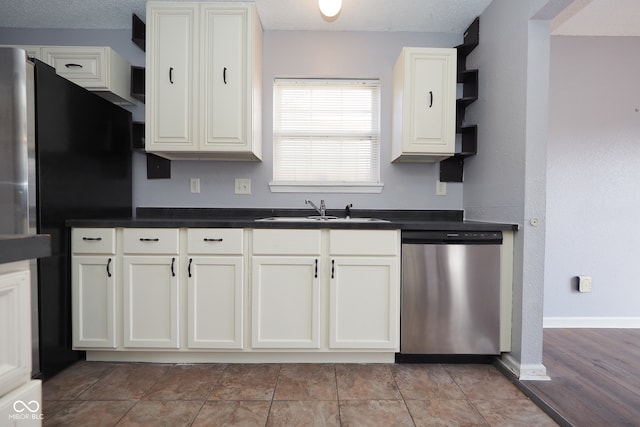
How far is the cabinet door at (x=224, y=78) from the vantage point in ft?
7.51

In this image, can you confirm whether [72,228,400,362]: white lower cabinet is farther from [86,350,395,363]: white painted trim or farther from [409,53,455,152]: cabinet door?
[409,53,455,152]: cabinet door

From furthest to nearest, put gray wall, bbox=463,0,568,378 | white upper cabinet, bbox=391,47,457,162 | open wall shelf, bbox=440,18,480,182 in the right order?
open wall shelf, bbox=440,18,480,182, white upper cabinet, bbox=391,47,457,162, gray wall, bbox=463,0,568,378

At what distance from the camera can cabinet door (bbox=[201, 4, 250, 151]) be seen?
2289 millimetres

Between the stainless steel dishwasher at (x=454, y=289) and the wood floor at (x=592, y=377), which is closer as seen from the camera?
the wood floor at (x=592, y=377)

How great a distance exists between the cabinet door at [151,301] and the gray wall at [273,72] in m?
0.77

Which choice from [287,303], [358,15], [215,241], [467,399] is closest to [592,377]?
[467,399]

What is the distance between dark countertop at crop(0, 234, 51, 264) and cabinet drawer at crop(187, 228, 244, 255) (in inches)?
51.6

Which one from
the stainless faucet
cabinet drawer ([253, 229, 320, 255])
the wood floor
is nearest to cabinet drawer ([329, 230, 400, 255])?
cabinet drawer ([253, 229, 320, 255])

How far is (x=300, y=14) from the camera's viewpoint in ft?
8.23

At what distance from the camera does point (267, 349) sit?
2.08m

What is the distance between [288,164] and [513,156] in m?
1.59

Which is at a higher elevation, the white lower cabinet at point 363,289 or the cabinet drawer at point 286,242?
the cabinet drawer at point 286,242

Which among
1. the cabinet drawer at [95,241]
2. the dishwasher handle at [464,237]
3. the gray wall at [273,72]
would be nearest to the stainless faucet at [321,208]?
the gray wall at [273,72]

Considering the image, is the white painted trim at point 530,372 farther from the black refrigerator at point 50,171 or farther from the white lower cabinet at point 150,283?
the black refrigerator at point 50,171
